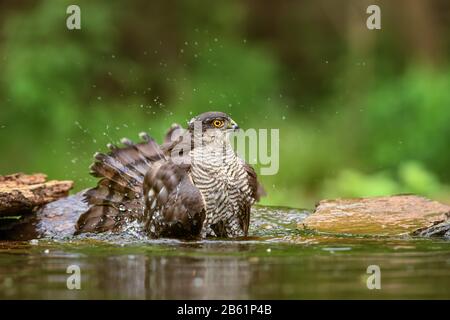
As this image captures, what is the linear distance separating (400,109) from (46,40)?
18.0ft

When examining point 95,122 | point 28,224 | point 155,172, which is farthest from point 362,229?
point 95,122

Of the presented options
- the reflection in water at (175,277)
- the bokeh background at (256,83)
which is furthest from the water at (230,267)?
the bokeh background at (256,83)

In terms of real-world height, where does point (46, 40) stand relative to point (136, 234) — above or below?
above

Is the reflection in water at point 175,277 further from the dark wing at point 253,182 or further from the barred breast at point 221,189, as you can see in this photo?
the dark wing at point 253,182

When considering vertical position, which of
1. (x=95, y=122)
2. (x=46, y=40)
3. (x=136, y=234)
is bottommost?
(x=136, y=234)

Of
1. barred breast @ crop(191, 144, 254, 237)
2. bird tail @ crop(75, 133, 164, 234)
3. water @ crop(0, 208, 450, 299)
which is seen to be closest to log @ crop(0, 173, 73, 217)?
bird tail @ crop(75, 133, 164, 234)

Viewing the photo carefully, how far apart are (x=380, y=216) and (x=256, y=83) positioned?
30.9ft

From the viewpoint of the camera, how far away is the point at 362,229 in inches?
304

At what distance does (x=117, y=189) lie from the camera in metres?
8.15

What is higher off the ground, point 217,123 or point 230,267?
point 217,123

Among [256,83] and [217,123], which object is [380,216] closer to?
[217,123]

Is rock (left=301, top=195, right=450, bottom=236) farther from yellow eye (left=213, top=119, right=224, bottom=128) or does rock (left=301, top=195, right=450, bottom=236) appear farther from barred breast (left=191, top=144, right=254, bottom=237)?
yellow eye (left=213, top=119, right=224, bottom=128)

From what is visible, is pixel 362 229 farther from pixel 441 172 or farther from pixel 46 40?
pixel 46 40

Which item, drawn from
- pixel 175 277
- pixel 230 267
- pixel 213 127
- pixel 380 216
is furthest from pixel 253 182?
pixel 175 277
